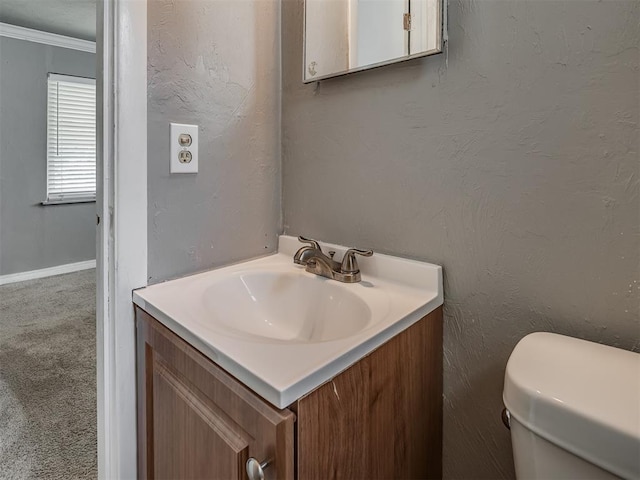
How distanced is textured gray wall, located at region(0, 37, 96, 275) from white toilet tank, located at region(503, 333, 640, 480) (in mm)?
3871

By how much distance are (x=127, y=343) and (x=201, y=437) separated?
329mm

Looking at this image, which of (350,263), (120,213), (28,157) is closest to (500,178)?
(350,263)

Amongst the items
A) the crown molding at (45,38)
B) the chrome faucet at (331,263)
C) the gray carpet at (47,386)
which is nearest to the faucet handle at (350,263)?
the chrome faucet at (331,263)

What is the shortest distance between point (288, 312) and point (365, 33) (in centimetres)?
74

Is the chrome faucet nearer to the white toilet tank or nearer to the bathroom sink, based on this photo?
the bathroom sink

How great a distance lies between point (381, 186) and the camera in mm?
961

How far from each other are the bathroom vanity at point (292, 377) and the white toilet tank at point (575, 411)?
0.22 metres

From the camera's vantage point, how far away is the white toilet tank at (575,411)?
47cm

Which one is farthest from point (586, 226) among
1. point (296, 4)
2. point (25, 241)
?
point (25, 241)

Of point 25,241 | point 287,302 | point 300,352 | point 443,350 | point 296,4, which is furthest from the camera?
point 25,241

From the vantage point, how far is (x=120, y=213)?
2.77 feet

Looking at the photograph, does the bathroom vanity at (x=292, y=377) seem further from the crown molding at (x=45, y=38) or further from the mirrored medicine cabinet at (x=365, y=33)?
the crown molding at (x=45, y=38)

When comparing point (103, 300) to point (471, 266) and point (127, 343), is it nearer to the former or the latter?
point (127, 343)

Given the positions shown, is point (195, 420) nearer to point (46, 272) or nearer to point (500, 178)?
point (500, 178)
